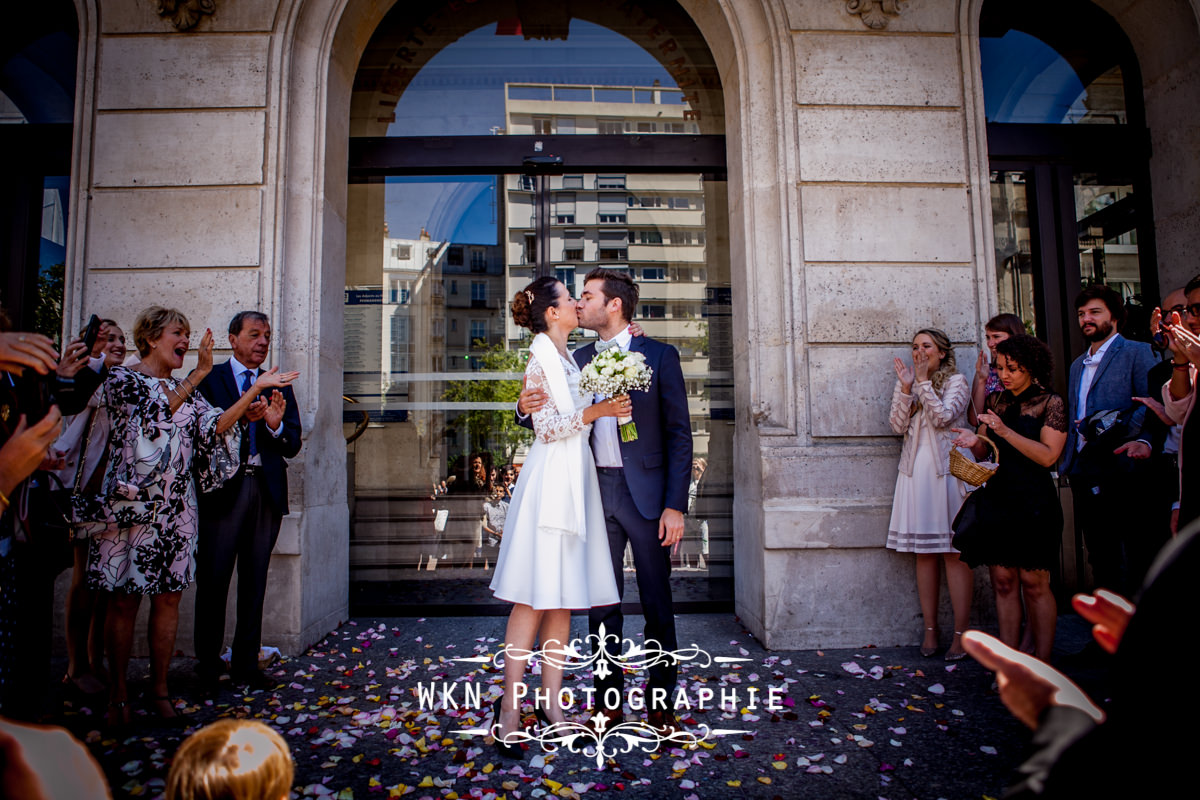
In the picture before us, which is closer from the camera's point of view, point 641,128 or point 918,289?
point 918,289

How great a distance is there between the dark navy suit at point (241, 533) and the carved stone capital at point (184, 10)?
2.83 m

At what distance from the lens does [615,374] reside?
10.9 feet

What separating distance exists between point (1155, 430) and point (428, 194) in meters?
5.79

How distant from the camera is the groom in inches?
136

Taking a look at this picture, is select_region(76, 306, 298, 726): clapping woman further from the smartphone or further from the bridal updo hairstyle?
the bridal updo hairstyle

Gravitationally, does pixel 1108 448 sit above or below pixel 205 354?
below

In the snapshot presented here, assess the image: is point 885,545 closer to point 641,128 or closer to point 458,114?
point 641,128

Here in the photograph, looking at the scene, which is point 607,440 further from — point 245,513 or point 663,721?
point 245,513

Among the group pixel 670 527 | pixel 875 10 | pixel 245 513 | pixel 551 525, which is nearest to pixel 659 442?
pixel 670 527

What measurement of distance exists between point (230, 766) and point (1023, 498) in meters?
4.23

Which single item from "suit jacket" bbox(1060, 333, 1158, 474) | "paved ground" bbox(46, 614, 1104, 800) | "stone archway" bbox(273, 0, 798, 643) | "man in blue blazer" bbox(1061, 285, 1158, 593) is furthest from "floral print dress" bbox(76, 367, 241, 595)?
"man in blue blazer" bbox(1061, 285, 1158, 593)

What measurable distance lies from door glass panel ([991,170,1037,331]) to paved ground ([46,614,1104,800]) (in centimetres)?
286

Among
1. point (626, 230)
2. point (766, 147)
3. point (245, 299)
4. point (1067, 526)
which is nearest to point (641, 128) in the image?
point (626, 230)

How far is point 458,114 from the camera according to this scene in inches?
252
